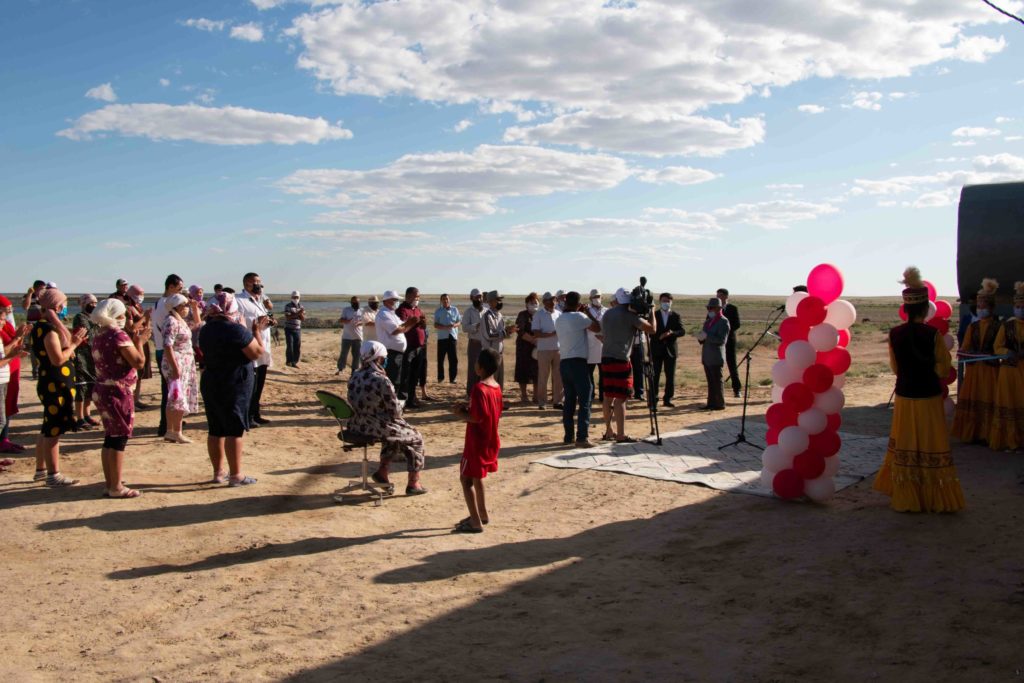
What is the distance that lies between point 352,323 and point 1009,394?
11282 mm

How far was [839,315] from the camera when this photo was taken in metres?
7.47

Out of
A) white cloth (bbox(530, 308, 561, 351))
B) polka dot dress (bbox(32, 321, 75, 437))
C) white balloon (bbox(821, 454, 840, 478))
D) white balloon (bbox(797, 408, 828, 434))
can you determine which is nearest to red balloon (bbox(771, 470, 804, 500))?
white balloon (bbox(821, 454, 840, 478))

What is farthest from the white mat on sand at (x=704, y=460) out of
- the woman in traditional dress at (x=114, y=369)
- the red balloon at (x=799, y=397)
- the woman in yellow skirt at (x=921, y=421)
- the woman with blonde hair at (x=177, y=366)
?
the woman in traditional dress at (x=114, y=369)

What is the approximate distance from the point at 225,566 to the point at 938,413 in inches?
230

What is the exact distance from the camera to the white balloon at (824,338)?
7.38 m

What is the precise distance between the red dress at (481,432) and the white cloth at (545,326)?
20.2 feet

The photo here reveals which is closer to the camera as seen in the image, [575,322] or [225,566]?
[225,566]

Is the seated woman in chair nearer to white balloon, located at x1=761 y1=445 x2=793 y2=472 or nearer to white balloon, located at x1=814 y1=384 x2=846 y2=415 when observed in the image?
white balloon, located at x1=761 y1=445 x2=793 y2=472

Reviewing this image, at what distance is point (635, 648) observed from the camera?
183 inches

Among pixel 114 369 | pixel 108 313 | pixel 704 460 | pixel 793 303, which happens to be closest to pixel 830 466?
pixel 793 303

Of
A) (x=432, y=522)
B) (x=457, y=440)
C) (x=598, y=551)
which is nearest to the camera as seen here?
(x=598, y=551)

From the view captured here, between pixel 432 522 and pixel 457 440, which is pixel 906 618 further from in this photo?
pixel 457 440

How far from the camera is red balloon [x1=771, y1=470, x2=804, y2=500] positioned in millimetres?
7305

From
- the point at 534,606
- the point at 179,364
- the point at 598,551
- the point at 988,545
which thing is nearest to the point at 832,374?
the point at 988,545
